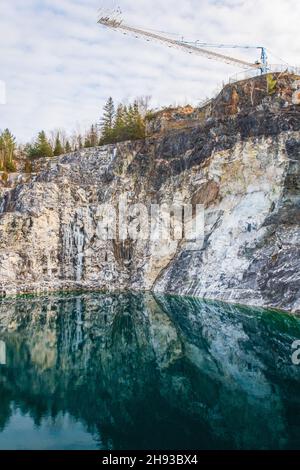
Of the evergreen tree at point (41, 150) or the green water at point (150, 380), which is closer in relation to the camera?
the green water at point (150, 380)

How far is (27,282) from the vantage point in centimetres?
5022

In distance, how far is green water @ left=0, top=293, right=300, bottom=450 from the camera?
14359mm

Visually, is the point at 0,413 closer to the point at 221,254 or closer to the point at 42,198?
the point at 221,254

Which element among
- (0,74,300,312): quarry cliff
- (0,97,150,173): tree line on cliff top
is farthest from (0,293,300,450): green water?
(0,97,150,173): tree line on cliff top

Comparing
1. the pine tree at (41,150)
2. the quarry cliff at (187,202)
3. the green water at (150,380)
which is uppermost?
the pine tree at (41,150)

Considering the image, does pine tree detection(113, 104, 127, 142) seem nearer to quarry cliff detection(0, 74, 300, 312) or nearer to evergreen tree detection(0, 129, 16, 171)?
quarry cliff detection(0, 74, 300, 312)

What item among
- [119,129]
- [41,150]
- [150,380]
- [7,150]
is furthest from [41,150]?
[150,380]

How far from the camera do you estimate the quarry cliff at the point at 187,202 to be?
141 feet

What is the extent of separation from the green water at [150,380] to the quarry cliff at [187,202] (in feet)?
28.2

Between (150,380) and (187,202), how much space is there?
35.6 metres

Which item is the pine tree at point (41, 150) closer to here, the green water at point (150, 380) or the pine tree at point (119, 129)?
the pine tree at point (119, 129)

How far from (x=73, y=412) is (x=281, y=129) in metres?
39.9

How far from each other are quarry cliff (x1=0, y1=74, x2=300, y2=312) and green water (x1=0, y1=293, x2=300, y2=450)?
8.60 meters

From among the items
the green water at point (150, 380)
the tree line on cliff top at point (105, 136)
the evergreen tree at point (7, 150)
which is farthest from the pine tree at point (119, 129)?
the green water at point (150, 380)
